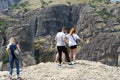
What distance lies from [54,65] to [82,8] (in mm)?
171385

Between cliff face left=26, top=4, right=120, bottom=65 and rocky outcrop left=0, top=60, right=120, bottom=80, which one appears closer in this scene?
rocky outcrop left=0, top=60, right=120, bottom=80

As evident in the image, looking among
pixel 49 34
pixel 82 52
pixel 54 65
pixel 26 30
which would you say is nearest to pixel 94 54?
pixel 82 52

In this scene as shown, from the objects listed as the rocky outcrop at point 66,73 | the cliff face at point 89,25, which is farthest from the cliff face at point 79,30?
the rocky outcrop at point 66,73

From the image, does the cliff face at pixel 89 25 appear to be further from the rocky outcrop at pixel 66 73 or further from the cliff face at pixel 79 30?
the rocky outcrop at pixel 66 73

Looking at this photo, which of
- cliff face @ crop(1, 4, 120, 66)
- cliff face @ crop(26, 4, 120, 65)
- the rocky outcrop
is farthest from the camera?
cliff face @ crop(26, 4, 120, 65)

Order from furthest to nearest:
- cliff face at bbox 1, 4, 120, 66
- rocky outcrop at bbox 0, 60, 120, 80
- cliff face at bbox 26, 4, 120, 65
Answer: cliff face at bbox 26, 4, 120, 65 → cliff face at bbox 1, 4, 120, 66 → rocky outcrop at bbox 0, 60, 120, 80

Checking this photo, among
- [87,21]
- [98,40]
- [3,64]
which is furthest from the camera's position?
[87,21]

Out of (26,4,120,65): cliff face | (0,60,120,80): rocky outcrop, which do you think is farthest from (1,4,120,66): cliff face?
(0,60,120,80): rocky outcrop

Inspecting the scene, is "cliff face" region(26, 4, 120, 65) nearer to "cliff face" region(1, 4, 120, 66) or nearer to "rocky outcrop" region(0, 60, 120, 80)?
"cliff face" region(1, 4, 120, 66)

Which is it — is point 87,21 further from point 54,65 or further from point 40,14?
point 54,65

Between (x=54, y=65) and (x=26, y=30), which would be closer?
(x=54, y=65)

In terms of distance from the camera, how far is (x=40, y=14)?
7372 inches

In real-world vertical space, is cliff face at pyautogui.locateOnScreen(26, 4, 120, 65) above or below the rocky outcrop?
below

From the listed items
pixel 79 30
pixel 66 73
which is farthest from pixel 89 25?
pixel 66 73
